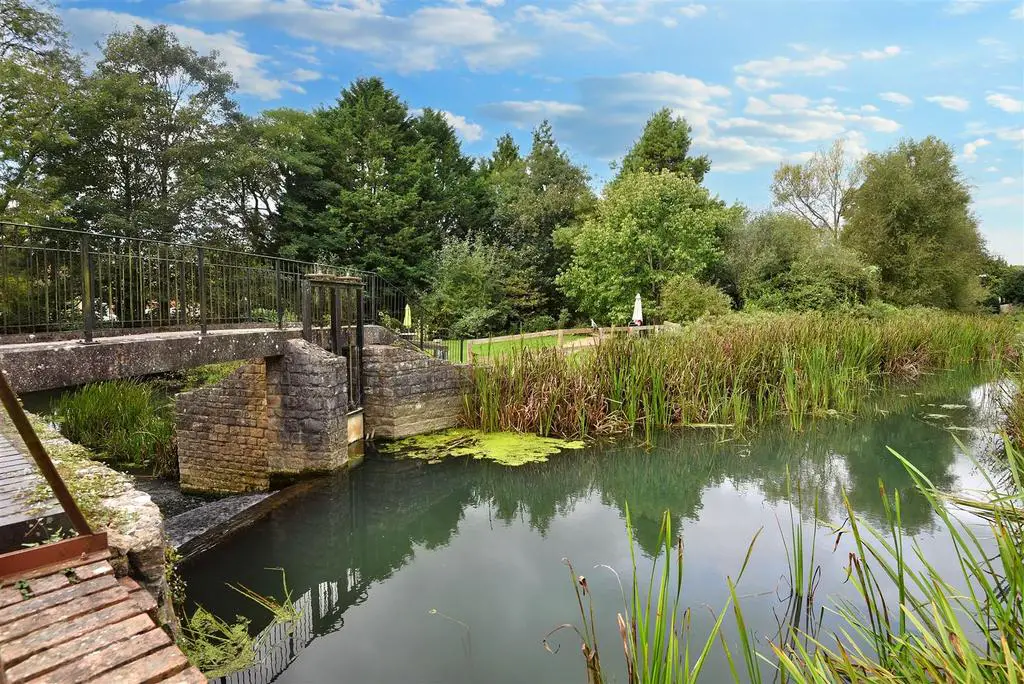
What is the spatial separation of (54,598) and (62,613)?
0.13 meters

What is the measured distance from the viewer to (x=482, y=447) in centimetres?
873

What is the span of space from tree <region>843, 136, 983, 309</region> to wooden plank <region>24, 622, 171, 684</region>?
27.0 m

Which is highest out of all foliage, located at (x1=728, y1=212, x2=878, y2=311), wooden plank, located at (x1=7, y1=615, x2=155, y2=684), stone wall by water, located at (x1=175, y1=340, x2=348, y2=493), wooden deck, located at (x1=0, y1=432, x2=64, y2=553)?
foliage, located at (x1=728, y1=212, x2=878, y2=311)

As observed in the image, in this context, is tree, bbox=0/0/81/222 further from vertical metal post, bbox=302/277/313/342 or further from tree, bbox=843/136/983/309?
tree, bbox=843/136/983/309

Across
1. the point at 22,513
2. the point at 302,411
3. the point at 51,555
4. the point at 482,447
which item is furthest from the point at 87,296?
the point at 482,447

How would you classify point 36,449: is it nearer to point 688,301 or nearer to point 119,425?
point 119,425

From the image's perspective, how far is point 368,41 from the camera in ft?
70.3

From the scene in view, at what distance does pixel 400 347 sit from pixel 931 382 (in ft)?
41.1

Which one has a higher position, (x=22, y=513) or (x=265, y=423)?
(x=22, y=513)

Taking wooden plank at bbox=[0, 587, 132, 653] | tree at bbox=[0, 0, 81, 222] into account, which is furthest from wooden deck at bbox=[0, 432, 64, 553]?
tree at bbox=[0, 0, 81, 222]

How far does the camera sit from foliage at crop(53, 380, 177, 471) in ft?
28.9

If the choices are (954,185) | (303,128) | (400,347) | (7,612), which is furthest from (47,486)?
(954,185)

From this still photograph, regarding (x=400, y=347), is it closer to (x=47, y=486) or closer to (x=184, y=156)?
(x=47, y=486)

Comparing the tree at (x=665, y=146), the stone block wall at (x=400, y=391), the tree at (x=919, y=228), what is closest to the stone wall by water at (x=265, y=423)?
the stone block wall at (x=400, y=391)
